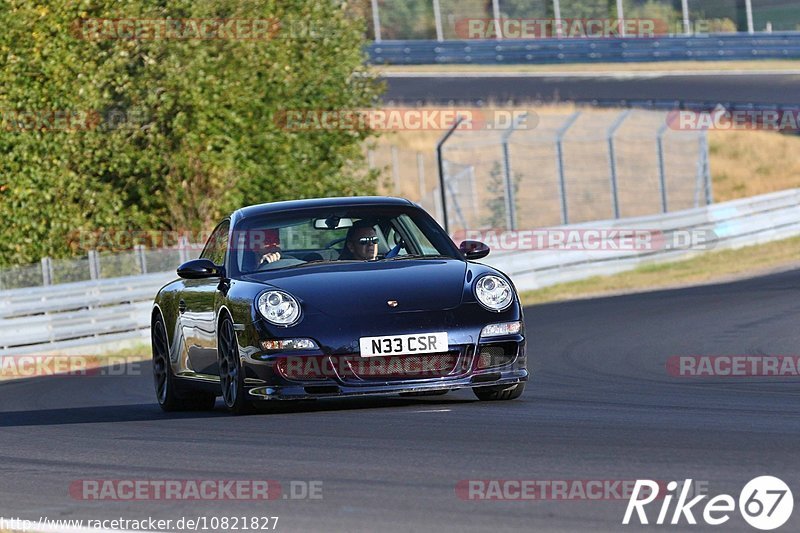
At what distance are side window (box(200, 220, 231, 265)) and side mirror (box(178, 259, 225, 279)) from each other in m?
0.27

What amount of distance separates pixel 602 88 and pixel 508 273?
1984 centimetres

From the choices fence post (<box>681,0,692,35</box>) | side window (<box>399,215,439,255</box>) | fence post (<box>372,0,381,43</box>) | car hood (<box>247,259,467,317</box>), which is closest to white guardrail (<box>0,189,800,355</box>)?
side window (<box>399,215,439,255</box>)

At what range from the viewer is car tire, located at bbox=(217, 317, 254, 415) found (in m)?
9.30

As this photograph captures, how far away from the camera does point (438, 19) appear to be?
46.5 meters

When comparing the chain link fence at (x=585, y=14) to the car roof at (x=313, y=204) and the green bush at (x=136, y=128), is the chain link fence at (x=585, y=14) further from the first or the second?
the car roof at (x=313, y=204)

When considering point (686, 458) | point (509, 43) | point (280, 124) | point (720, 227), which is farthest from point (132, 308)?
point (509, 43)

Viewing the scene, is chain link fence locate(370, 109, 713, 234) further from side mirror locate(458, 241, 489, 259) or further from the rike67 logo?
the rike67 logo

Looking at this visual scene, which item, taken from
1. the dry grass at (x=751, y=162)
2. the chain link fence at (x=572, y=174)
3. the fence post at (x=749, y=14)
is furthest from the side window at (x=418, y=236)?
the fence post at (x=749, y=14)

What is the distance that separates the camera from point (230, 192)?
2545 cm

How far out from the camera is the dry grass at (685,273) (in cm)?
2314

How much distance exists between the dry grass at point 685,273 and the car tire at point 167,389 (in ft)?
38.3

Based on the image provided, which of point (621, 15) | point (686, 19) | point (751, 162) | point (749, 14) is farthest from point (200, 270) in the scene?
point (621, 15)

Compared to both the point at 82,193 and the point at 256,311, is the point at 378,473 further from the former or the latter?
the point at 82,193

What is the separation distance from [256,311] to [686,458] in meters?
3.27
